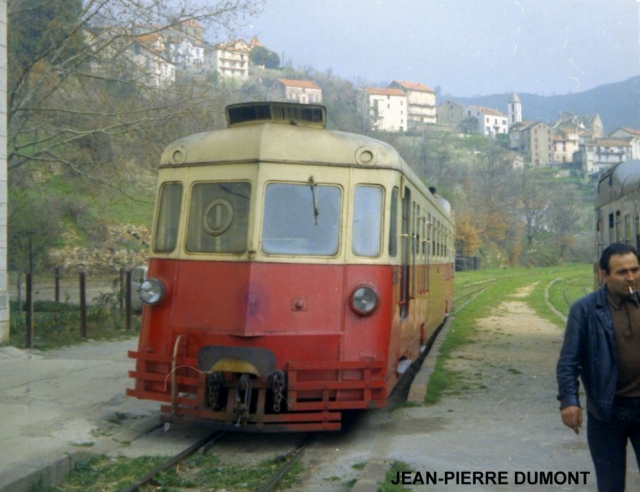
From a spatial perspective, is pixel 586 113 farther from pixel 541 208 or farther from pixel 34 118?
pixel 34 118

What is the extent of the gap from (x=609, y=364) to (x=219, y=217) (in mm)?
4430

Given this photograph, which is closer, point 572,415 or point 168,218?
point 572,415

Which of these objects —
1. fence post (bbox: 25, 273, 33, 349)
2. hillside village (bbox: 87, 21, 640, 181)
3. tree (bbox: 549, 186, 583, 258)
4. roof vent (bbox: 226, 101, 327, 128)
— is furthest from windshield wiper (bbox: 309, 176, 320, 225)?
tree (bbox: 549, 186, 583, 258)

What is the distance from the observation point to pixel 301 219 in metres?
7.58

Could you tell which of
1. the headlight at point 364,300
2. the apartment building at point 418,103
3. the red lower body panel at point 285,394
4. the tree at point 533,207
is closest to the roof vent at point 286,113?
the headlight at point 364,300

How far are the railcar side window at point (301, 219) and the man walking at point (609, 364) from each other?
348 centimetres

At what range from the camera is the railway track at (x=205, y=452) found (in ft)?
19.8

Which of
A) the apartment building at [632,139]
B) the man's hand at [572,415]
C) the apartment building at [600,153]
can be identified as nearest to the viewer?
the man's hand at [572,415]

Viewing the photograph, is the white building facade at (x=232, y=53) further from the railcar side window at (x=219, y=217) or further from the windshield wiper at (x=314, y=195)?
the windshield wiper at (x=314, y=195)

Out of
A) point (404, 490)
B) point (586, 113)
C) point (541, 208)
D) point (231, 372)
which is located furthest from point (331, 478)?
point (586, 113)

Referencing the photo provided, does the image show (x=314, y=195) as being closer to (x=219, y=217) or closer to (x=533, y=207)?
(x=219, y=217)

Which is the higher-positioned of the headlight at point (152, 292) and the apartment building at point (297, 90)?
the apartment building at point (297, 90)

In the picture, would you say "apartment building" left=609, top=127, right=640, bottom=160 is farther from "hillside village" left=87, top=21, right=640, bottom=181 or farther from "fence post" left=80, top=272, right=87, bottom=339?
"fence post" left=80, top=272, right=87, bottom=339

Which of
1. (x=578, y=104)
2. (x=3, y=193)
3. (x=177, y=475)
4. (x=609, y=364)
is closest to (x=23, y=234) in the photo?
(x=3, y=193)
